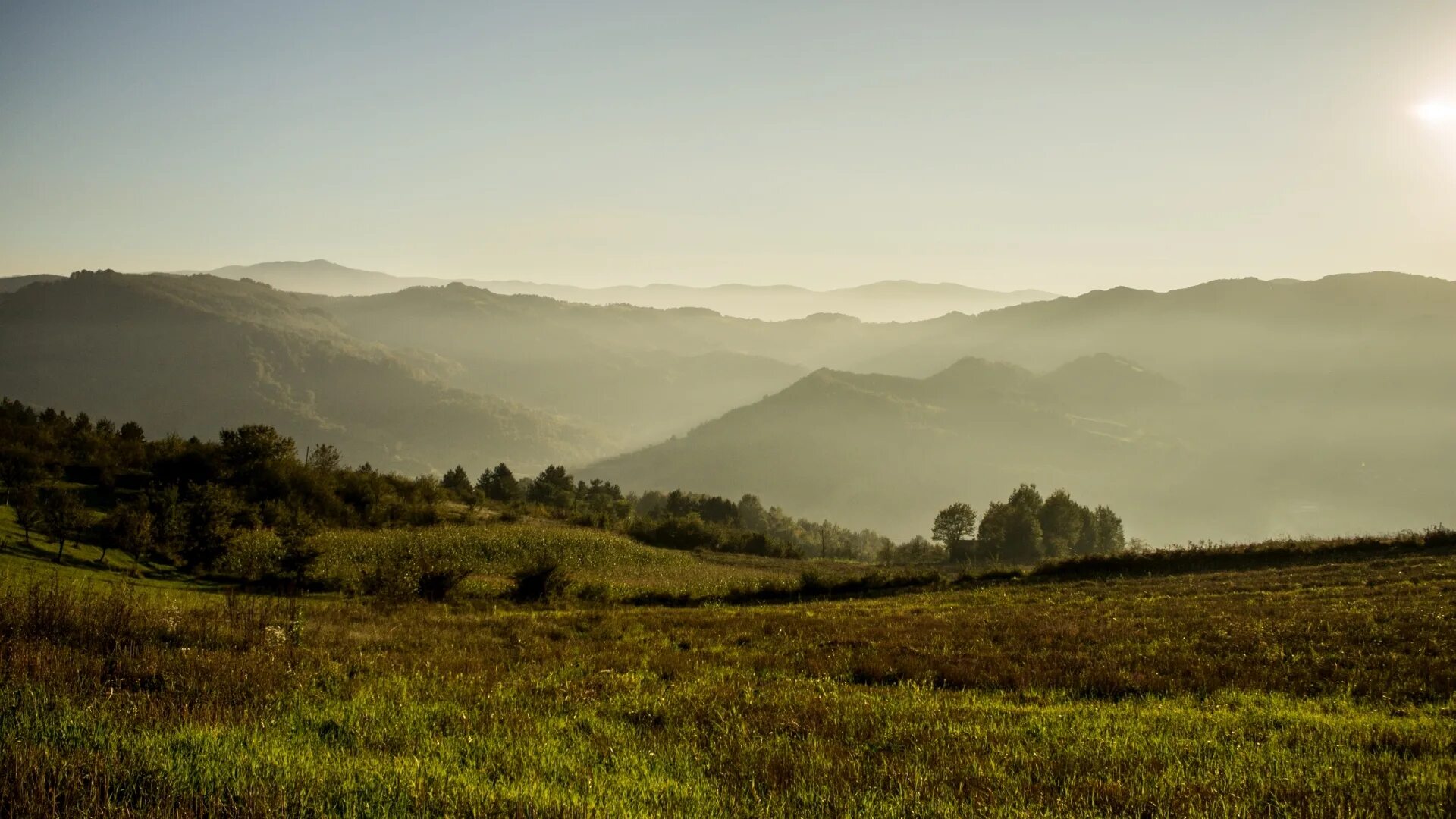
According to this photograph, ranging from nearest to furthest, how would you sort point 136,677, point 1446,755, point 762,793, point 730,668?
point 762,793
point 1446,755
point 136,677
point 730,668

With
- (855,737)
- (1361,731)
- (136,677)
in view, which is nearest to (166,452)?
(136,677)

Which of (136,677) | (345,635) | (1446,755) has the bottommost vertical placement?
(345,635)

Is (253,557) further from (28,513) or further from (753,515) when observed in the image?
(753,515)

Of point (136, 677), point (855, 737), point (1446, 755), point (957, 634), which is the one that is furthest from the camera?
point (957, 634)

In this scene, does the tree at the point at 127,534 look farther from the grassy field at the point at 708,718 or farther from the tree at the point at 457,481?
the tree at the point at 457,481

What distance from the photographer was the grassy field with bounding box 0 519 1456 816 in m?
6.17

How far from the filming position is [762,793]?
21.5ft

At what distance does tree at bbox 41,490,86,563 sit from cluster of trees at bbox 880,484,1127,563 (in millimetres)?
88395

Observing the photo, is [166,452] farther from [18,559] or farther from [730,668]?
[730,668]

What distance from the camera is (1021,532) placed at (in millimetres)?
107250

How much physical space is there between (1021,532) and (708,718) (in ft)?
352

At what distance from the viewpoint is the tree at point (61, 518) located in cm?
3136

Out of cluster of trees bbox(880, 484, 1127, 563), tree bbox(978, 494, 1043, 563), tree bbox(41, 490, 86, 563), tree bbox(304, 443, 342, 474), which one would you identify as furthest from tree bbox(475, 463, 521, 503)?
tree bbox(41, 490, 86, 563)

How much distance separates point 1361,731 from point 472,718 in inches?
418
